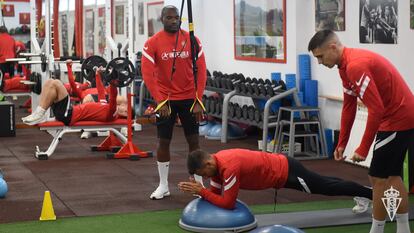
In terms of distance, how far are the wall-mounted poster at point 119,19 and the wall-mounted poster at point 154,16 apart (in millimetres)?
1556

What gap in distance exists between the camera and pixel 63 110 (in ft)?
21.1

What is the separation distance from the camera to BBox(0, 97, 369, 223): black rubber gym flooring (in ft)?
15.0

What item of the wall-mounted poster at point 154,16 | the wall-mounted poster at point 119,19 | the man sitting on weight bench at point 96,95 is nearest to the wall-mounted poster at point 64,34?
the wall-mounted poster at point 119,19

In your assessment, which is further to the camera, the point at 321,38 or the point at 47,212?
the point at 47,212

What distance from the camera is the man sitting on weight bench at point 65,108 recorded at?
636 centimetres

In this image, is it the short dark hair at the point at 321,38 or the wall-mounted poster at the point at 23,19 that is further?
the wall-mounted poster at the point at 23,19

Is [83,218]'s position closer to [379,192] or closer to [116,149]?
[379,192]

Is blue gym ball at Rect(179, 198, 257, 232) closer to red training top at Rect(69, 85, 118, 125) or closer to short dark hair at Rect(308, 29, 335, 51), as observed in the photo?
short dark hair at Rect(308, 29, 335, 51)

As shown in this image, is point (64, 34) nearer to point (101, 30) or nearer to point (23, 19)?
point (23, 19)

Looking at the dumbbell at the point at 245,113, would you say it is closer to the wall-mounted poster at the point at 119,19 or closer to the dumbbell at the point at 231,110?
the dumbbell at the point at 231,110

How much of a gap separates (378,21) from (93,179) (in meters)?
2.53

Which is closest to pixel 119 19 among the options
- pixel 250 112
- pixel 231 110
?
pixel 231 110

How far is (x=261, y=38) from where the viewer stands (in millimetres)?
7605

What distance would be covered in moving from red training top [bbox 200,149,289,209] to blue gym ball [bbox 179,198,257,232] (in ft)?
0.14
